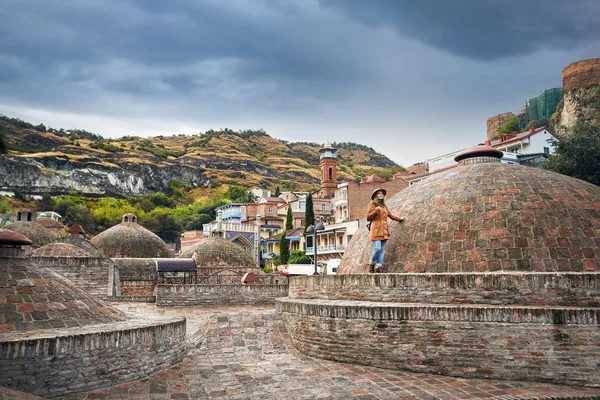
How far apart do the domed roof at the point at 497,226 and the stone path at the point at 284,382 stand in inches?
99.8

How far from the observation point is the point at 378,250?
10.9 metres

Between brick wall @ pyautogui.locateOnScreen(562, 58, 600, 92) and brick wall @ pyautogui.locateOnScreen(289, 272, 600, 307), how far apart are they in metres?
55.3

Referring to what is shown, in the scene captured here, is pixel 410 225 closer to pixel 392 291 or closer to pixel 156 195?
pixel 392 291

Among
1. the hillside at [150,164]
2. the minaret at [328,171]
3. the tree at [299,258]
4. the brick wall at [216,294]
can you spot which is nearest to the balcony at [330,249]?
the tree at [299,258]

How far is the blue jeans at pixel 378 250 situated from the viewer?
→ 10.9 metres

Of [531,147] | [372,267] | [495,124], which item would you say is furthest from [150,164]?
[372,267]

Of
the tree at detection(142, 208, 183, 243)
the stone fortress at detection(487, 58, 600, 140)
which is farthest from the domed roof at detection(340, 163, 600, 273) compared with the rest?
the tree at detection(142, 208, 183, 243)

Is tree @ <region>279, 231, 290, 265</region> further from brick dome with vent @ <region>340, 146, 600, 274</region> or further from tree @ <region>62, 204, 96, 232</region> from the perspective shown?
brick dome with vent @ <region>340, 146, 600, 274</region>

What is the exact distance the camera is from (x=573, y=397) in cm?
727

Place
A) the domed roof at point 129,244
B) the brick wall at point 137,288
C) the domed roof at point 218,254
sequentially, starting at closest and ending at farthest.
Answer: the brick wall at point 137,288, the domed roof at point 218,254, the domed roof at point 129,244

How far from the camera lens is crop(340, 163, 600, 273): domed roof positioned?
9.65 m

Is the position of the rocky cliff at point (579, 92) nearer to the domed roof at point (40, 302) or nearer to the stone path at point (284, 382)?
the stone path at point (284, 382)

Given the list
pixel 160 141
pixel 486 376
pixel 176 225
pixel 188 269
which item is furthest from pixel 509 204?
pixel 160 141

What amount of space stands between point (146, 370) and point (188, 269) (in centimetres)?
1652
